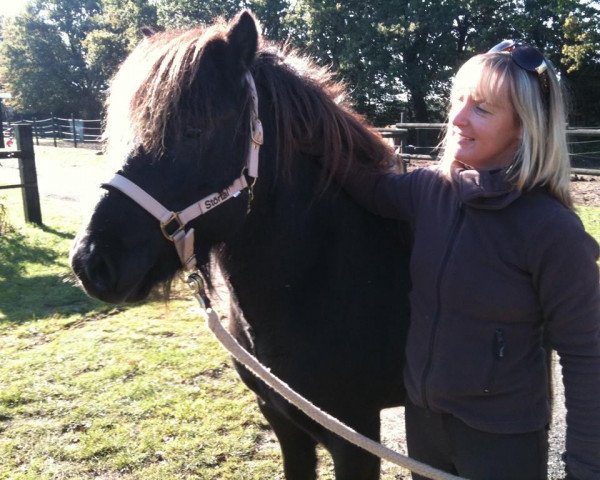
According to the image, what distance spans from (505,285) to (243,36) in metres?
1.09

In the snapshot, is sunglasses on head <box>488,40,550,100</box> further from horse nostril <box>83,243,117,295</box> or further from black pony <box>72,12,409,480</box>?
horse nostril <box>83,243,117,295</box>

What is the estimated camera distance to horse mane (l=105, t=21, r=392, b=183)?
1.63m

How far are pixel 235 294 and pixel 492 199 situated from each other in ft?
3.18

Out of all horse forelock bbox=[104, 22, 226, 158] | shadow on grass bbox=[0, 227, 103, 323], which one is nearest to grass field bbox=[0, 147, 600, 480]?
shadow on grass bbox=[0, 227, 103, 323]

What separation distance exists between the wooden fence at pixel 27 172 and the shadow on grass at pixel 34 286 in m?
0.99

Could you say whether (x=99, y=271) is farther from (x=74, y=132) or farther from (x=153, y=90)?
(x=74, y=132)

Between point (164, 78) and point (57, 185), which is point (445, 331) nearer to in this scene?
point (164, 78)

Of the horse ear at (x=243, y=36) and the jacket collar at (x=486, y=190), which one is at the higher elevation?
the horse ear at (x=243, y=36)

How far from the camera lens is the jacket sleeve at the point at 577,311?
1492 millimetres

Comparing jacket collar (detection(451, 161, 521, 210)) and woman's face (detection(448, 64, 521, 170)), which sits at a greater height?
woman's face (detection(448, 64, 521, 170))

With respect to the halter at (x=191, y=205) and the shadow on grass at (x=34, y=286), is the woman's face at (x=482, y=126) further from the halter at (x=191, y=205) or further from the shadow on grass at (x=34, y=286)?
the shadow on grass at (x=34, y=286)

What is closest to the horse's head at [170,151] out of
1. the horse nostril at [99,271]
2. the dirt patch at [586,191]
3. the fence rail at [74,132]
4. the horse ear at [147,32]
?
the horse nostril at [99,271]

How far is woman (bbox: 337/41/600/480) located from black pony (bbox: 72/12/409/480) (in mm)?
326

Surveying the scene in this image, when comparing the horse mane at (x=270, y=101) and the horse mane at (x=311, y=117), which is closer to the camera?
the horse mane at (x=270, y=101)
